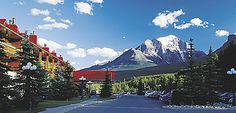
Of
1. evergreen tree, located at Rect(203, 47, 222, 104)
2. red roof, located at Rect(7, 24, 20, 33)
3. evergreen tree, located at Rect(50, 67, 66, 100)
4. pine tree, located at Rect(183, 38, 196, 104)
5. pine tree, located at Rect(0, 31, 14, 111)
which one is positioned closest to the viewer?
pine tree, located at Rect(0, 31, 14, 111)

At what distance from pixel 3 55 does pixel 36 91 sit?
9.73 meters

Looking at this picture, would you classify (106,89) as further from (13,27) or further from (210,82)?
(210,82)

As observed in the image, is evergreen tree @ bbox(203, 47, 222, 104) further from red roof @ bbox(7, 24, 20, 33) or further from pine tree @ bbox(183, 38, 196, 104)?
red roof @ bbox(7, 24, 20, 33)

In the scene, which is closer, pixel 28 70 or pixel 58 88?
pixel 28 70

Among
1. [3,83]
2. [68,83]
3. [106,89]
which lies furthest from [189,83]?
[106,89]

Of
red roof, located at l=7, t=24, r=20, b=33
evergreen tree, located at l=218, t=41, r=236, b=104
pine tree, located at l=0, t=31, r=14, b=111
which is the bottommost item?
pine tree, located at l=0, t=31, r=14, b=111

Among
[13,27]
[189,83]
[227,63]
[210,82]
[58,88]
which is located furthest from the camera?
[227,63]

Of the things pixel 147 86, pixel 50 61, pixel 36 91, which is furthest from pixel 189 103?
pixel 147 86

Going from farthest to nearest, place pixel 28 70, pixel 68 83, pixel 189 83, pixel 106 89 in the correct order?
pixel 106 89, pixel 68 83, pixel 189 83, pixel 28 70

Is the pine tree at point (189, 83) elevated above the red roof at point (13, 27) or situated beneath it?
situated beneath

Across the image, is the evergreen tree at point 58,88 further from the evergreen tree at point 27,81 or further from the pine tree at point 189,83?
the evergreen tree at point 27,81

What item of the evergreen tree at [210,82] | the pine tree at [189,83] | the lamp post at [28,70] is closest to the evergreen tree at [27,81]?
the lamp post at [28,70]

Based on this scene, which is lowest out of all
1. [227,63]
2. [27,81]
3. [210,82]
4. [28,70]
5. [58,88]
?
[210,82]

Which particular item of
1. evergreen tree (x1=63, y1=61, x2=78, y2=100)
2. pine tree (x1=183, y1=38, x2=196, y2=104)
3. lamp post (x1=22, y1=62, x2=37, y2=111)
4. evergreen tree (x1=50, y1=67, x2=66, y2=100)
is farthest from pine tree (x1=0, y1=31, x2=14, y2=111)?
evergreen tree (x1=63, y1=61, x2=78, y2=100)
